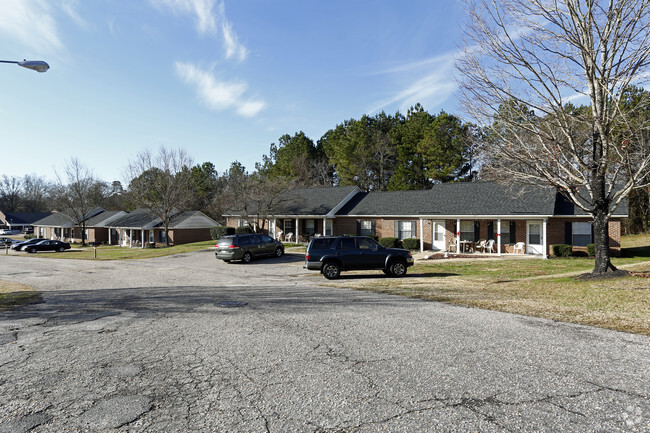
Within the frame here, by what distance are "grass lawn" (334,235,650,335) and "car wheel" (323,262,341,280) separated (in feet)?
2.01

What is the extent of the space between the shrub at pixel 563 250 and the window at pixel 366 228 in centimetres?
1347

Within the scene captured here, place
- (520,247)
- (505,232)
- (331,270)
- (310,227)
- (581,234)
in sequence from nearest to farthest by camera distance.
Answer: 1. (331,270)
2. (581,234)
3. (520,247)
4. (505,232)
5. (310,227)

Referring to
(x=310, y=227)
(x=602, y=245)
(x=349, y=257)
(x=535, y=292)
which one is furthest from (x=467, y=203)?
(x=535, y=292)

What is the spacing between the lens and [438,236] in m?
30.6

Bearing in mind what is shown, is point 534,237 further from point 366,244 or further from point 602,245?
point 366,244

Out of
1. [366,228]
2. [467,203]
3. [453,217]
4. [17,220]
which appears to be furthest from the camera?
[17,220]

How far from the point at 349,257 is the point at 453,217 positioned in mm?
14136

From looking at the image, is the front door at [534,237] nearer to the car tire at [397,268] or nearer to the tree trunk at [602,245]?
the tree trunk at [602,245]

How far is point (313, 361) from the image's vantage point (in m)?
5.86

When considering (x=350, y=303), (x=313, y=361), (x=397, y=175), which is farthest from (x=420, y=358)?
(x=397, y=175)

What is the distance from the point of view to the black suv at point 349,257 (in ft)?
56.1

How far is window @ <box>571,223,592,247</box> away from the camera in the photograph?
2577 cm

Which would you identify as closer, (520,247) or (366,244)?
(366,244)

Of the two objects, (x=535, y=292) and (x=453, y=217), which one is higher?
(x=453, y=217)
